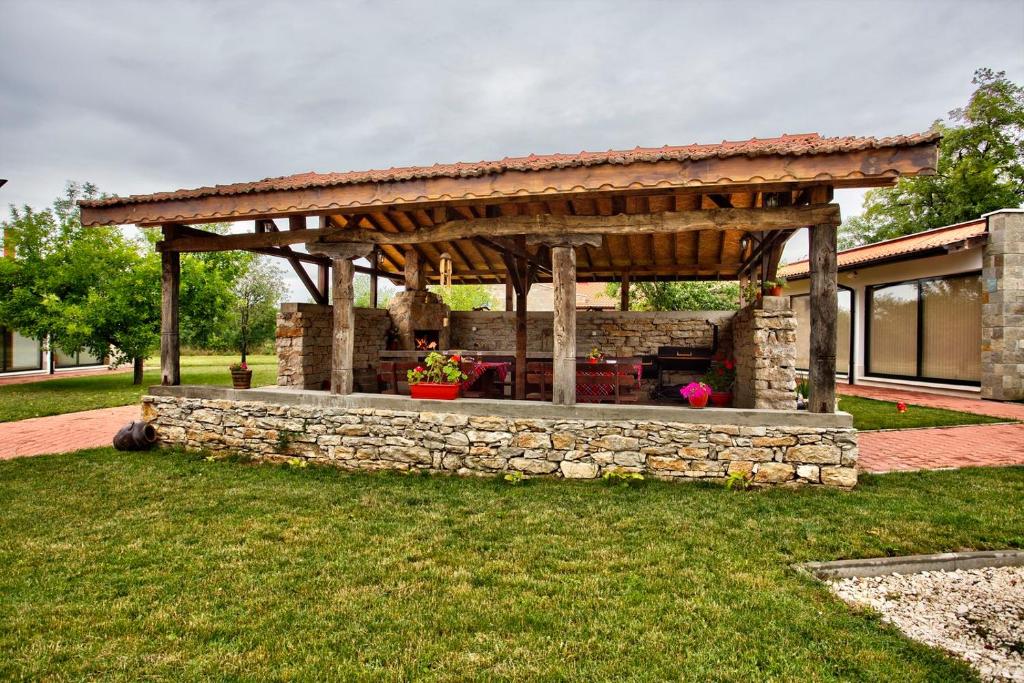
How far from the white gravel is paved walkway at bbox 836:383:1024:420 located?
7.27m

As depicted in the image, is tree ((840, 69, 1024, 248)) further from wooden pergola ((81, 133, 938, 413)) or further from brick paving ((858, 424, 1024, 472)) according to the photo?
wooden pergola ((81, 133, 938, 413))

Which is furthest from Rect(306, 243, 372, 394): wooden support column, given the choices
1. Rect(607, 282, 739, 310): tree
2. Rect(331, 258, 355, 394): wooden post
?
Rect(607, 282, 739, 310): tree

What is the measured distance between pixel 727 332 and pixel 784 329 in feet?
11.5

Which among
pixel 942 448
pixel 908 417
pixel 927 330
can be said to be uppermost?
pixel 927 330

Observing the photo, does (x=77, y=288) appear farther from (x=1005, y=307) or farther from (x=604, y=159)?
(x=1005, y=307)

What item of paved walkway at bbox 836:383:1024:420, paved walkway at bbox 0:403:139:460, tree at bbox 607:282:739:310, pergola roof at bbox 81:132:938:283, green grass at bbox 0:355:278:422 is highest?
tree at bbox 607:282:739:310

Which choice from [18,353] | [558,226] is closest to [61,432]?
[558,226]

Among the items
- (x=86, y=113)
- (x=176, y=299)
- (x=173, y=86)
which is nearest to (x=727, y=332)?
(x=176, y=299)

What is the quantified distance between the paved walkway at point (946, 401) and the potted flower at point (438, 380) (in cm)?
915

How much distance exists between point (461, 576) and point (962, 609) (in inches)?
114

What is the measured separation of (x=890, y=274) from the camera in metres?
12.8

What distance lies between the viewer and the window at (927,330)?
35.6 ft

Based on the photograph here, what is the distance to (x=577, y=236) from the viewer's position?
547 centimetres

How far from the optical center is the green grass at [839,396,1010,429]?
7.89 metres
